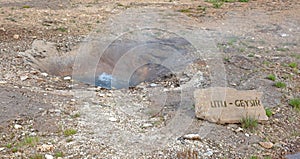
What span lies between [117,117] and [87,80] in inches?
63.8

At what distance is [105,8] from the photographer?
906 cm

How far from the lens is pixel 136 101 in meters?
4.77


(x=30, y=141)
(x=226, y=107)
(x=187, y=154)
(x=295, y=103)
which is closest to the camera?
(x=187, y=154)

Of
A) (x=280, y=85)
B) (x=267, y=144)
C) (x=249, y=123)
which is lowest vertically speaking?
(x=267, y=144)

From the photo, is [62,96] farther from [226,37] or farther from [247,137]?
[226,37]

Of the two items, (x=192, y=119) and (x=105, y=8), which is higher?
(x=105, y=8)

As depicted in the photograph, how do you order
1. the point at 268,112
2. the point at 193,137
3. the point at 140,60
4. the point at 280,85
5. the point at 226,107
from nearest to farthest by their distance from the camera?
the point at 193,137
the point at 226,107
the point at 268,112
the point at 280,85
the point at 140,60

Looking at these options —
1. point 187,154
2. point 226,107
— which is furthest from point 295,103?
point 187,154

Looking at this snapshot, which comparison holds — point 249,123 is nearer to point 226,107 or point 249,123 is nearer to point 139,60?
point 226,107

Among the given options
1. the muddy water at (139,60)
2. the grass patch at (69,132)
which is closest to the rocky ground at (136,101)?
the grass patch at (69,132)

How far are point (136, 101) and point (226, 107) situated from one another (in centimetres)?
118

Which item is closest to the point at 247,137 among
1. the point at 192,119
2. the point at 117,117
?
the point at 192,119

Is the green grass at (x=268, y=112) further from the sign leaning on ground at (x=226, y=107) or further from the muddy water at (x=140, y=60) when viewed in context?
the muddy water at (x=140, y=60)

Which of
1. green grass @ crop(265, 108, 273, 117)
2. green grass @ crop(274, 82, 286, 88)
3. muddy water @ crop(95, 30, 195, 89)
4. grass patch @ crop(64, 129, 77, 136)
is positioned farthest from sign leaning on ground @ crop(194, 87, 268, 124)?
muddy water @ crop(95, 30, 195, 89)
